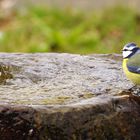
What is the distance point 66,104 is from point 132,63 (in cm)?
71

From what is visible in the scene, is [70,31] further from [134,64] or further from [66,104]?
[66,104]

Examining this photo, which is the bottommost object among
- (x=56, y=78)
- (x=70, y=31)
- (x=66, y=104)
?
(x=66, y=104)

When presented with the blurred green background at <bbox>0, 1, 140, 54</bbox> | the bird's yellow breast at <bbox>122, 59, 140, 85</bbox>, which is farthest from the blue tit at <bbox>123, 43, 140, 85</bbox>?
the blurred green background at <bbox>0, 1, 140, 54</bbox>

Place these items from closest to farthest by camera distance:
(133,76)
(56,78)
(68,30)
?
(133,76), (56,78), (68,30)

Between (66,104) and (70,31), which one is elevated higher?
(70,31)

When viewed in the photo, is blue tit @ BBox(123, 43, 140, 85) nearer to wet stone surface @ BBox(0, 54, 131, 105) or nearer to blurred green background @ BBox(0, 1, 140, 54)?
wet stone surface @ BBox(0, 54, 131, 105)

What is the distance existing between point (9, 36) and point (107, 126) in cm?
537

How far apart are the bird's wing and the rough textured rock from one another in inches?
4.9

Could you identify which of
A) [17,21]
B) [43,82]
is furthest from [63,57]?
[17,21]

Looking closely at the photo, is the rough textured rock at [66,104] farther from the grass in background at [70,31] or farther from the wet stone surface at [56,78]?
the grass in background at [70,31]

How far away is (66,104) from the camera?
3.55 meters

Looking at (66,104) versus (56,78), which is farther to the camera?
(56,78)

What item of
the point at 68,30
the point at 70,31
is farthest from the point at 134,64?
the point at 68,30

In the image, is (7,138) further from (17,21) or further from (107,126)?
(17,21)
